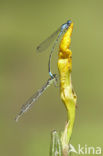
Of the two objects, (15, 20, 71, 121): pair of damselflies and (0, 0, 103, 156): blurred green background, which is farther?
(0, 0, 103, 156): blurred green background

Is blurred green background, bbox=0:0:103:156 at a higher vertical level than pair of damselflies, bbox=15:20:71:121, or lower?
higher

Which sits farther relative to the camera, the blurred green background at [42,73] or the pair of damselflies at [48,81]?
the blurred green background at [42,73]

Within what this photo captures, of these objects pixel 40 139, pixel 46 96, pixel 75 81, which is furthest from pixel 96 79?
pixel 40 139

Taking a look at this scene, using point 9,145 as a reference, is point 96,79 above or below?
above

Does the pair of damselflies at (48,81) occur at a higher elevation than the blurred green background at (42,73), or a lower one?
lower

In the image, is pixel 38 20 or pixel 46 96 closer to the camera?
pixel 46 96

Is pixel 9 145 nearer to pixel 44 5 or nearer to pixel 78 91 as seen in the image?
pixel 78 91

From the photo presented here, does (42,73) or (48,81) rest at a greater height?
(42,73)

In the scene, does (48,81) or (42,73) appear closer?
(48,81)
